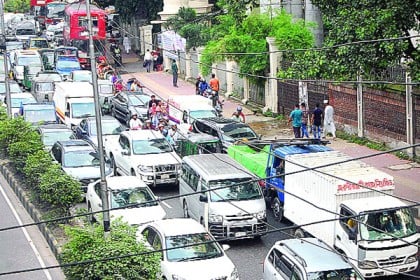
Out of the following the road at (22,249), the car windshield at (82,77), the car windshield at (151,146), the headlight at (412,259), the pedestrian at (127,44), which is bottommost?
the road at (22,249)

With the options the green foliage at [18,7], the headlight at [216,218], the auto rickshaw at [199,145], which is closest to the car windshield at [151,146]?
the auto rickshaw at [199,145]

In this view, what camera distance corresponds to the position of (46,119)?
3438 cm

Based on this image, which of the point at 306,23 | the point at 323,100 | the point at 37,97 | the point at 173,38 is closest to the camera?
the point at 323,100

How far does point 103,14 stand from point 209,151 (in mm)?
31748

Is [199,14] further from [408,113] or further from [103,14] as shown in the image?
[408,113]

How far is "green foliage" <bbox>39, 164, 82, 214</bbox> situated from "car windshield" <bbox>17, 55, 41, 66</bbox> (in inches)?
1098

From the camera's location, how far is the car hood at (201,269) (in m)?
16.7

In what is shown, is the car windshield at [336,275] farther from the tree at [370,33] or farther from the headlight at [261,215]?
the tree at [370,33]

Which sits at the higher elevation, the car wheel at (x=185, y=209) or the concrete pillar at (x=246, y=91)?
the concrete pillar at (x=246, y=91)

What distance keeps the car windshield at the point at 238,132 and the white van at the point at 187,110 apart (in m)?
2.14

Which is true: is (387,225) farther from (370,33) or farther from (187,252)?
(370,33)

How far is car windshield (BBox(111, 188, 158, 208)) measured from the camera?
21.5m

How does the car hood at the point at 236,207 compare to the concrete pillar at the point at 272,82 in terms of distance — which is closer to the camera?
the car hood at the point at 236,207

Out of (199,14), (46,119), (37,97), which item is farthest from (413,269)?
(199,14)
